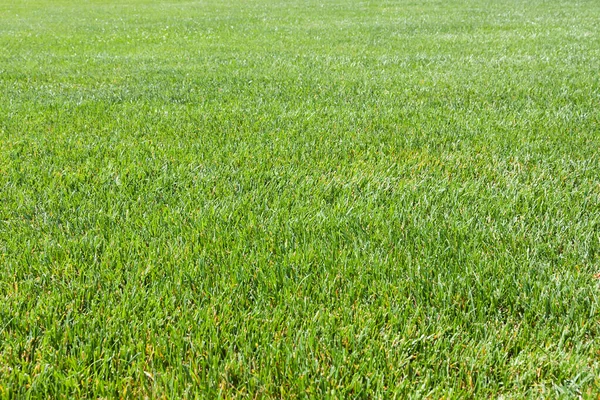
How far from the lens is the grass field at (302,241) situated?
5.39 ft

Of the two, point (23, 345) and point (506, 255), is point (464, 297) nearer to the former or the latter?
point (506, 255)

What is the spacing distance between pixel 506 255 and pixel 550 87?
13.1ft

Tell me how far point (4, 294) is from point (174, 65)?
6045 mm

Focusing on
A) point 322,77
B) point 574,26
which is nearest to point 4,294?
point 322,77

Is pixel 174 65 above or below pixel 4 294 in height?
above

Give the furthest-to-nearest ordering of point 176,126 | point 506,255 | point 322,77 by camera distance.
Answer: point 322,77
point 176,126
point 506,255

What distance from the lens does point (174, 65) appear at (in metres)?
7.60

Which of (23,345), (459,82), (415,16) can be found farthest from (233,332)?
(415,16)

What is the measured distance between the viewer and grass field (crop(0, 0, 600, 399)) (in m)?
1.64

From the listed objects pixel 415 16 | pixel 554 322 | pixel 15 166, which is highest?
pixel 415 16

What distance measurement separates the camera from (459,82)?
5852 millimetres

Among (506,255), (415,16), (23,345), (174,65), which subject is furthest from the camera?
(415,16)

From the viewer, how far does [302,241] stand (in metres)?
2.39

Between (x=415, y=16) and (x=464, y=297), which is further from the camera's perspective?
(x=415, y=16)
